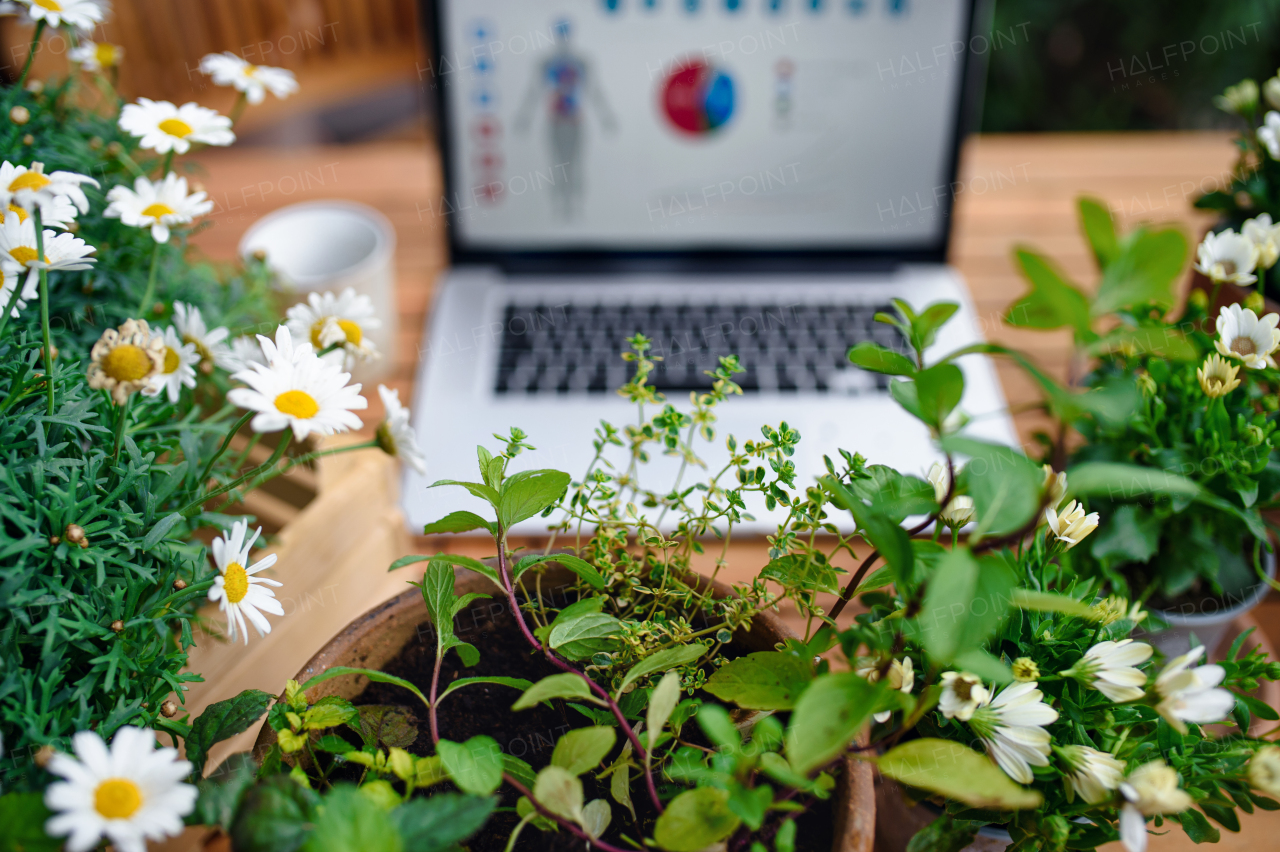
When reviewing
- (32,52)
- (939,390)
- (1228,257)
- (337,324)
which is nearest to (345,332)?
(337,324)

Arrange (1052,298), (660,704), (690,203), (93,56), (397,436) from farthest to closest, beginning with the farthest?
(690,203) → (93,56) → (397,436) → (660,704) → (1052,298)

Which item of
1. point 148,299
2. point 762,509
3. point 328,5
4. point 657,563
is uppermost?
point 328,5

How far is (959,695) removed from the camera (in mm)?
393

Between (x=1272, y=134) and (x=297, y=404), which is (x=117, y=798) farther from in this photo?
(x=1272, y=134)

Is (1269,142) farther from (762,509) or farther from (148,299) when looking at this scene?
(148,299)

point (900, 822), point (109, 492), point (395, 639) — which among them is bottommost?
point (900, 822)

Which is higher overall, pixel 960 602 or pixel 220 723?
pixel 960 602

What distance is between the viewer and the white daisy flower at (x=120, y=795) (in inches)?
12.0

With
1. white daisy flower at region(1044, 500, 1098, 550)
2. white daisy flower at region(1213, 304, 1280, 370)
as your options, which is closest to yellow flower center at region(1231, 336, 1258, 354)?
white daisy flower at region(1213, 304, 1280, 370)

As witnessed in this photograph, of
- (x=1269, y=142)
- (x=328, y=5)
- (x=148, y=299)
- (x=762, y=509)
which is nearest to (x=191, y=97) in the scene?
(x=328, y=5)

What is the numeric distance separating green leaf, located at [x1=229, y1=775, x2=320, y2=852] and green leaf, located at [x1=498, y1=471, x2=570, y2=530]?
0.15 meters

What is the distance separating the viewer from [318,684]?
0.43 m

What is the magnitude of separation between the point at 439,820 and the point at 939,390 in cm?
25

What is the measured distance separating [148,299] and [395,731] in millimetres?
314
